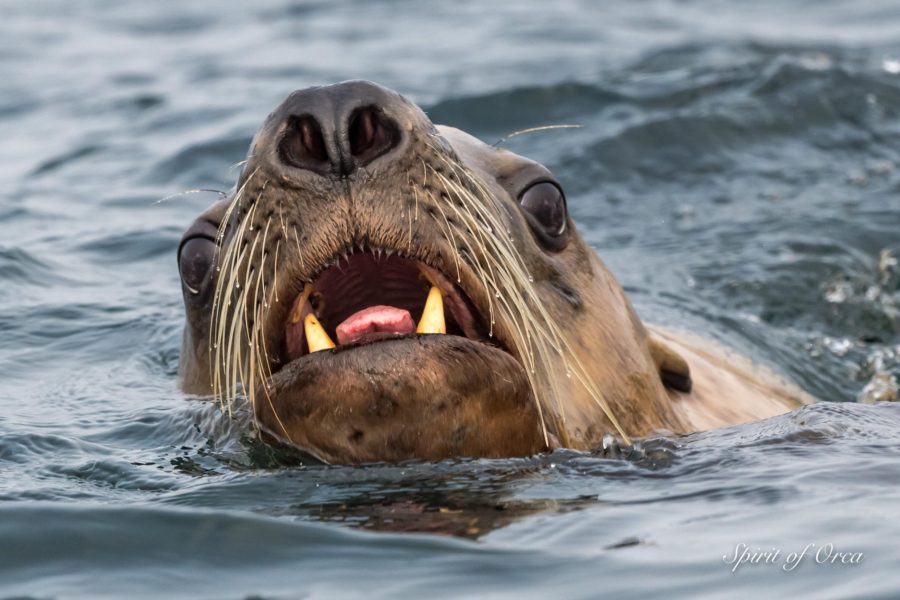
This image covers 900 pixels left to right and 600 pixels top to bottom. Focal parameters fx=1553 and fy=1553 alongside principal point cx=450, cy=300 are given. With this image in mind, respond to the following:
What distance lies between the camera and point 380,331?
4113 millimetres

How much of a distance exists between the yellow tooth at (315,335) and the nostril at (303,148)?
17.5 inches

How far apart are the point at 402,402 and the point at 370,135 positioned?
2.28ft

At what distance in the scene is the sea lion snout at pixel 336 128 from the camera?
3.91 metres

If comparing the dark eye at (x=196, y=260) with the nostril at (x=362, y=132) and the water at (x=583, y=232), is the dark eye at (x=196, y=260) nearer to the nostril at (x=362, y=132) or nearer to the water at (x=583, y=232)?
the water at (x=583, y=232)

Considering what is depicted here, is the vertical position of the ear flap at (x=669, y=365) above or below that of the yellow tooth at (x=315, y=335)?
below

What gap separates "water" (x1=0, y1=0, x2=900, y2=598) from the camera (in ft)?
12.4

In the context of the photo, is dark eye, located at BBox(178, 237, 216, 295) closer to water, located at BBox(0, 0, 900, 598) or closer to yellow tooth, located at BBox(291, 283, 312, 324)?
water, located at BBox(0, 0, 900, 598)

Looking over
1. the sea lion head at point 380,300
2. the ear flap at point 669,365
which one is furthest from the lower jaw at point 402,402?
the ear flap at point 669,365

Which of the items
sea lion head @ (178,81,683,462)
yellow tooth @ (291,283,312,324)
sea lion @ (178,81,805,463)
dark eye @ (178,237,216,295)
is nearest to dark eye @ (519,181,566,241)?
sea lion @ (178,81,805,463)

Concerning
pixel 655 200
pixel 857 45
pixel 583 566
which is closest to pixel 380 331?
pixel 583 566

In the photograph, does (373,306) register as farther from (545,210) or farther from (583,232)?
(583,232)

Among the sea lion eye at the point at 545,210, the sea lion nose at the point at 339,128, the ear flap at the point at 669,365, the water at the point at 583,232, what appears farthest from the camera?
the ear flap at the point at 669,365

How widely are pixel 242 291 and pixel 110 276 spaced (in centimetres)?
481

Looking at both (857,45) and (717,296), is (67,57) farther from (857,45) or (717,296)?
(717,296)
